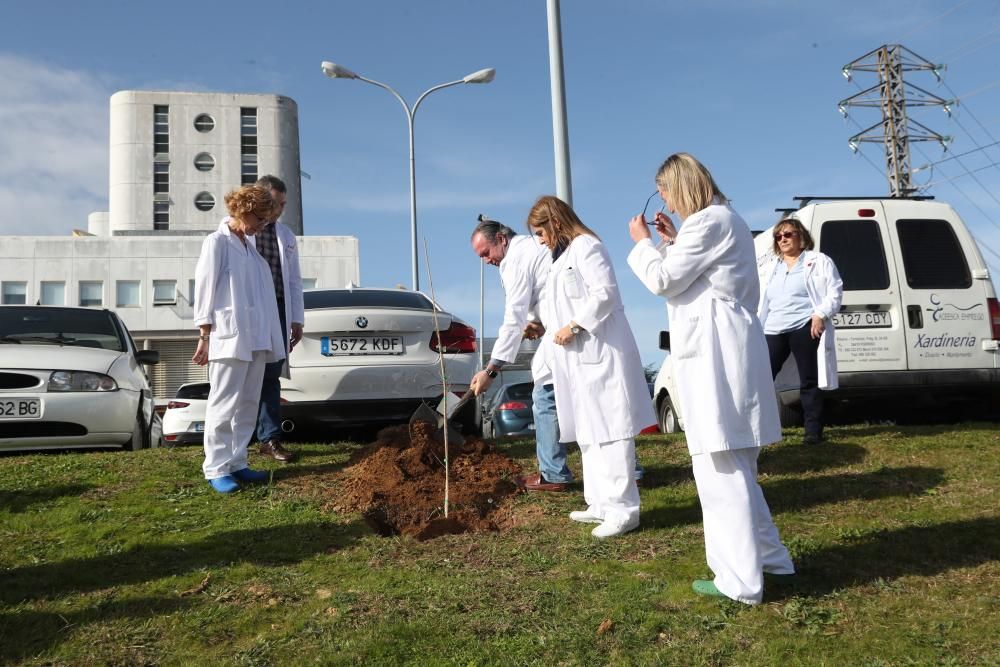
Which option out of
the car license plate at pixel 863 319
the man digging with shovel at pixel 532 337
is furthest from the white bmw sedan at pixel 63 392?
the car license plate at pixel 863 319

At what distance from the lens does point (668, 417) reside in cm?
1086

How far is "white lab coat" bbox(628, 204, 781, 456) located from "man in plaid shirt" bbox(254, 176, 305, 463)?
3.55 meters

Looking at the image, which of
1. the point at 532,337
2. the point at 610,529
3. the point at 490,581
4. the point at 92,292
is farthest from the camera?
the point at 92,292

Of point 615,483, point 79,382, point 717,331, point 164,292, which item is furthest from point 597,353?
point 164,292

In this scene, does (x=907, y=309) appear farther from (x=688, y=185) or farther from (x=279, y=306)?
(x=279, y=306)

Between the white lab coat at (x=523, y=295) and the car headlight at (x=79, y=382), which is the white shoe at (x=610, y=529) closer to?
the white lab coat at (x=523, y=295)

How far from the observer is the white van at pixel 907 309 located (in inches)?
328

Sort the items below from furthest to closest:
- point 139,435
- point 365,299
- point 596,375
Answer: point 139,435 → point 365,299 → point 596,375

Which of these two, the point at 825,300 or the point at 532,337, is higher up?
the point at 825,300

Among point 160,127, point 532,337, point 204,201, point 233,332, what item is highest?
point 160,127

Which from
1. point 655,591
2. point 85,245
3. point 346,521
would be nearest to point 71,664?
point 346,521

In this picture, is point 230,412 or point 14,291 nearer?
point 230,412

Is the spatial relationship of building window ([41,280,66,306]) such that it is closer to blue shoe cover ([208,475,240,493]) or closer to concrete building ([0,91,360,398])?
concrete building ([0,91,360,398])

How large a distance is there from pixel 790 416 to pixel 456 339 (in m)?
3.41
